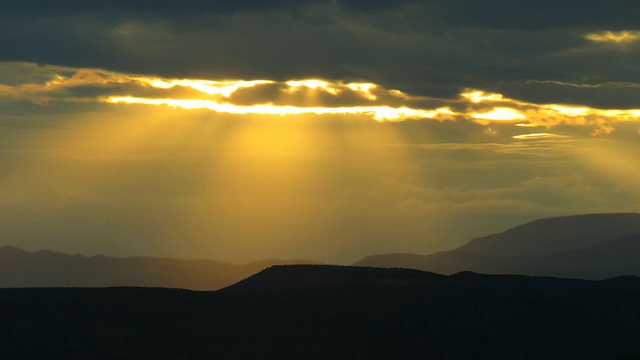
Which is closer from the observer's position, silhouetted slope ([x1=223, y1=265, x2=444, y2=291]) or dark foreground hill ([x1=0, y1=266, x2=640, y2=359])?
dark foreground hill ([x1=0, y1=266, x2=640, y2=359])

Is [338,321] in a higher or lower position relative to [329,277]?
lower

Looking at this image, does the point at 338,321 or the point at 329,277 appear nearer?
the point at 338,321

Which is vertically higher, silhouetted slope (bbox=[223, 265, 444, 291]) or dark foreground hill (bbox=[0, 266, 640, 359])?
silhouetted slope (bbox=[223, 265, 444, 291])

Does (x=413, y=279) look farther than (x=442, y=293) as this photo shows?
Yes

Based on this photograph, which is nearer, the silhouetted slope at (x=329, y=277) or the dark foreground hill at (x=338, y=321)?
the dark foreground hill at (x=338, y=321)

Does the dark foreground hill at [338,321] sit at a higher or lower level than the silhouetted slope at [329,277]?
lower

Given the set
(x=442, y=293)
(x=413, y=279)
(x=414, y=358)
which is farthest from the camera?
(x=413, y=279)

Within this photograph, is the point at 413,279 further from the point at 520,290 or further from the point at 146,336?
the point at 146,336

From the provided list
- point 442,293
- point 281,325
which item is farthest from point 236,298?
point 442,293
